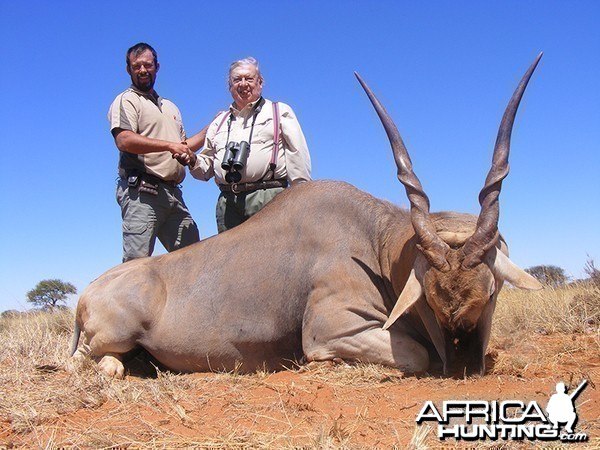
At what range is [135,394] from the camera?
4.41m

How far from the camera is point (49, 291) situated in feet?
75.6

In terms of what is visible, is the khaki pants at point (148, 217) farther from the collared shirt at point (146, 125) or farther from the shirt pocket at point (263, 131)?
the shirt pocket at point (263, 131)

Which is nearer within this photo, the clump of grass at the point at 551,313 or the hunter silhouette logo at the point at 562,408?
the hunter silhouette logo at the point at 562,408

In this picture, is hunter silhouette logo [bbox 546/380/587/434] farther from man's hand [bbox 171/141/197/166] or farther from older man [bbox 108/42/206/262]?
older man [bbox 108/42/206/262]

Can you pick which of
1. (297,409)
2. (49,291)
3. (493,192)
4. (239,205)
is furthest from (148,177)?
(49,291)

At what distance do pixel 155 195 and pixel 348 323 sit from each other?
317 cm

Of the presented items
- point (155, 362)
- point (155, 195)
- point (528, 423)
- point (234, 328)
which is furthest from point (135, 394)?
point (155, 195)

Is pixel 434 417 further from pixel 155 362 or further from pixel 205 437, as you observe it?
pixel 155 362

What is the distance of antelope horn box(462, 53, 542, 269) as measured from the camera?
4.49 metres

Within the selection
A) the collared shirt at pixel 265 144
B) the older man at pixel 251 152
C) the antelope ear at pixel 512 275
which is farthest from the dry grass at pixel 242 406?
the collared shirt at pixel 265 144

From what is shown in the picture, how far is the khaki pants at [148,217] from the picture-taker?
293 inches

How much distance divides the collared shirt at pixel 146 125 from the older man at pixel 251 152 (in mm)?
565

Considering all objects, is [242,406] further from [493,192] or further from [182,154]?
[182,154]

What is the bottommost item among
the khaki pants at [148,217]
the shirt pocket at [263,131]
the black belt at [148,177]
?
the khaki pants at [148,217]
